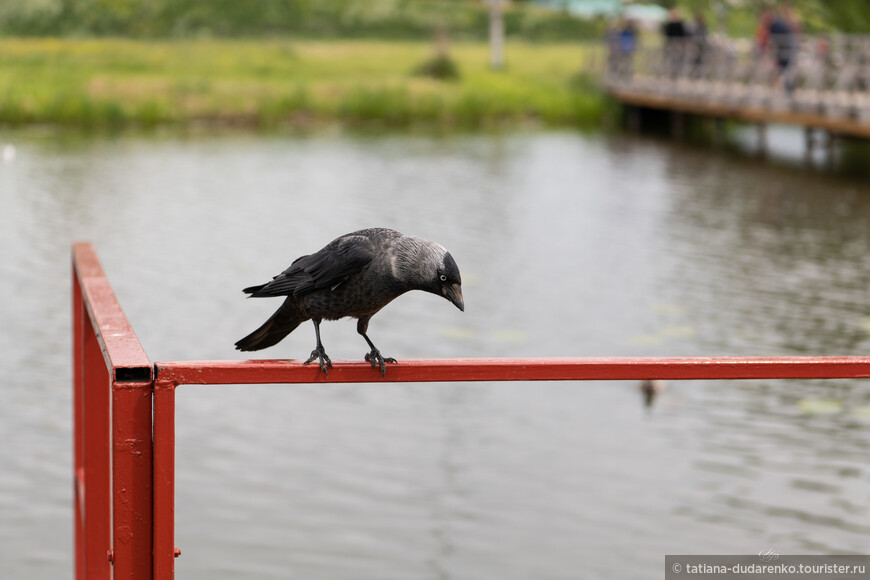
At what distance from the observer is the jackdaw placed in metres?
3.47

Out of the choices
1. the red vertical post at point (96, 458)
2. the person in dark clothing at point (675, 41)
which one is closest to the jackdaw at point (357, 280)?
the red vertical post at point (96, 458)

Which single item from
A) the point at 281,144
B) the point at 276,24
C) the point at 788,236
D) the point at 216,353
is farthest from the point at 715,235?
the point at 276,24

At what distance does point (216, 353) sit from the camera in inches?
398

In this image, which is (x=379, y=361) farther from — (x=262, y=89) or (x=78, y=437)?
(x=262, y=89)

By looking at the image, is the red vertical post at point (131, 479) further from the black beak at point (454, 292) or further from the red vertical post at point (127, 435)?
the black beak at point (454, 292)

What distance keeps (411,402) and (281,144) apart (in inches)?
763

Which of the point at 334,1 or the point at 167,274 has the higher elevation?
the point at 334,1

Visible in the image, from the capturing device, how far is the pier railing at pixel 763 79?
22719 mm

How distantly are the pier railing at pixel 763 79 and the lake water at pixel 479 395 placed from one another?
2701 millimetres

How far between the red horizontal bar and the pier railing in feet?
65.0

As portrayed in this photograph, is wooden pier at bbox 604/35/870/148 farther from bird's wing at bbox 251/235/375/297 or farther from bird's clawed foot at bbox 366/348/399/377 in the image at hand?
bird's clawed foot at bbox 366/348/399/377

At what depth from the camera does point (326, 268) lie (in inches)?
144

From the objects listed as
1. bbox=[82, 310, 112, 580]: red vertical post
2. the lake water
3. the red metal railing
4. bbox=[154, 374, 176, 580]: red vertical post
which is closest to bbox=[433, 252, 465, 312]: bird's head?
the red metal railing

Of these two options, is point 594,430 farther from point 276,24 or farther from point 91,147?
point 276,24
